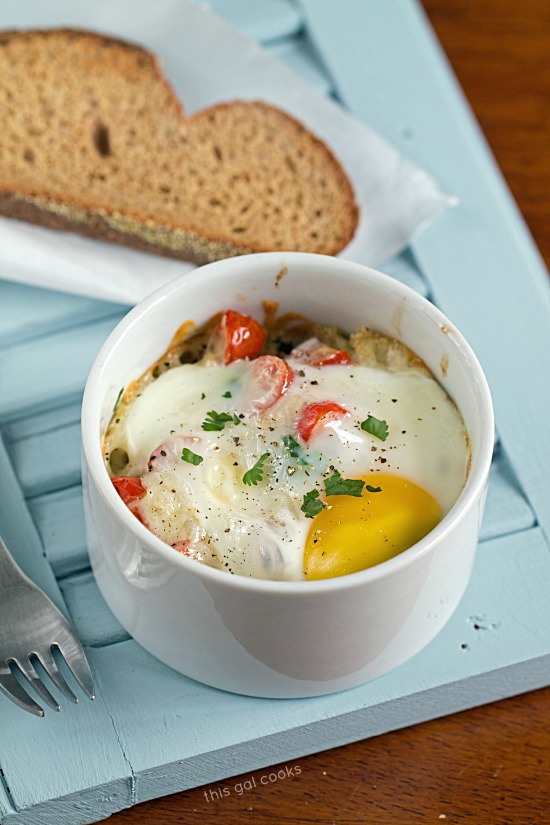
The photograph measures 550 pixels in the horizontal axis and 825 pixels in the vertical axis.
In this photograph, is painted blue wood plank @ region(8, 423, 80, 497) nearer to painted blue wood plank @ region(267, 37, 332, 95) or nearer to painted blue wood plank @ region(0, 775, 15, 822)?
painted blue wood plank @ region(0, 775, 15, 822)

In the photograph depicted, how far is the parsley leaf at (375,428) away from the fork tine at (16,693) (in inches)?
23.8

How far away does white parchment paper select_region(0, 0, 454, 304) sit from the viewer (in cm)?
207

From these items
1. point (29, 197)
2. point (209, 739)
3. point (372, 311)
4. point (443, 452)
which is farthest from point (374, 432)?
point (29, 197)

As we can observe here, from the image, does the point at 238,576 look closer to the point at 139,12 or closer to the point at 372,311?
the point at 372,311

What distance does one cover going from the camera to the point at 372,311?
168cm

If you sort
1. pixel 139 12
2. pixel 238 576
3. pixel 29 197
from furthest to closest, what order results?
pixel 139 12, pixel 29 197, pixel 238 576

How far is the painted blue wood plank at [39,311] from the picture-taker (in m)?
1.98

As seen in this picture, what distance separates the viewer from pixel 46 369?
1929mm

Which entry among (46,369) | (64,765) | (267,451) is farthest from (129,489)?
(46,369)

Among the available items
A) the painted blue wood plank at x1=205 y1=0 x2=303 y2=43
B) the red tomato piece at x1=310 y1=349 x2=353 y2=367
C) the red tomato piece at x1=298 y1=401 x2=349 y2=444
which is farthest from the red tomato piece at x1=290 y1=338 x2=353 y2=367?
the painted blue wood plank at x1=205 y1=0 x2=303 y2=43

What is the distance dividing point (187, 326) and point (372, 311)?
287 millimetres

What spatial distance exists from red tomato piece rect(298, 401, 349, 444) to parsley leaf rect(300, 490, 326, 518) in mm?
99

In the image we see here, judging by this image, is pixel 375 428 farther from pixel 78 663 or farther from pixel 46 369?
pixel 46 369

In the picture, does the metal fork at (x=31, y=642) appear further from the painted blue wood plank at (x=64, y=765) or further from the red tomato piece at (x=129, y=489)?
the red tomato piece at (x=129, y=489)
